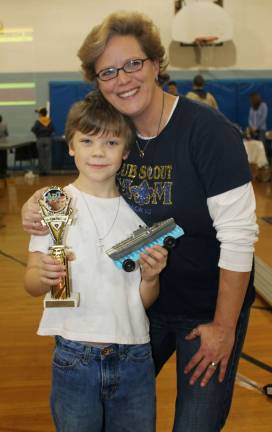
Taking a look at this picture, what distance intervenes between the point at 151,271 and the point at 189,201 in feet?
0.85

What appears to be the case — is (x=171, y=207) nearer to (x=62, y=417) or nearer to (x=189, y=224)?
(x=189, y=224)

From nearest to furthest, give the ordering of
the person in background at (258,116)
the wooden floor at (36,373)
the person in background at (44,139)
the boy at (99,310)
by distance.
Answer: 1. the boy at (99,310)
2. the wooden floor at (36,373)
3. the person in background at (258,116)
4. the person in background at (44,139)

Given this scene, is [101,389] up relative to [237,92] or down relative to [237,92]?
up

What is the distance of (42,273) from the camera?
151 cm

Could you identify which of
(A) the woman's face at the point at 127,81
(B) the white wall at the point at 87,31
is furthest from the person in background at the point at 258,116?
(A) the woman's face at the point at 127,81

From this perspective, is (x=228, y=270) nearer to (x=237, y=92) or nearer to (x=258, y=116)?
(x=258, y=116)

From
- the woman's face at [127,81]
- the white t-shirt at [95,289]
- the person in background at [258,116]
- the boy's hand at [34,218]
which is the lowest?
the person in background at [258,116]

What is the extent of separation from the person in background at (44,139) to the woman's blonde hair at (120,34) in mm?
11458

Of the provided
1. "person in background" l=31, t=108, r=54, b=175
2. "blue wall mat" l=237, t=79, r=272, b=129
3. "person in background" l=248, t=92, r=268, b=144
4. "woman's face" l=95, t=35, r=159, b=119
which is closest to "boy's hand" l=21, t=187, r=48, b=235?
"woman's face" l=95, t=35, r=159, b=119

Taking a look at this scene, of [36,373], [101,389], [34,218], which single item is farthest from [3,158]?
[101,389]

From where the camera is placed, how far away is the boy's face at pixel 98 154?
64.1 inches

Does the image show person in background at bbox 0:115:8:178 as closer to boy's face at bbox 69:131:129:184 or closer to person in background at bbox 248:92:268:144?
person in background at bbox 248:92:268:144

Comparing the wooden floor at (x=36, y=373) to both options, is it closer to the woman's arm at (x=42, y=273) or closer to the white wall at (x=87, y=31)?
the woman's arm at (x=42, y=273)

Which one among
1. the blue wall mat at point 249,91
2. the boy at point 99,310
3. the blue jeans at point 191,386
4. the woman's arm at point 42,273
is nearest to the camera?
the woman's arm at point 42,273
